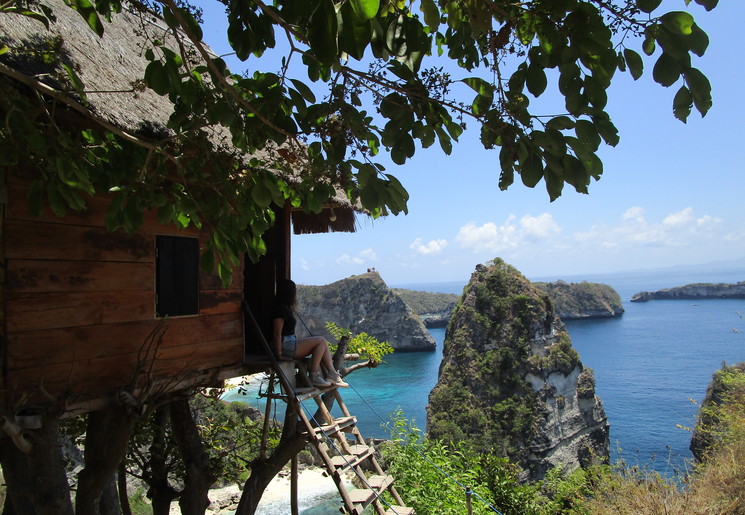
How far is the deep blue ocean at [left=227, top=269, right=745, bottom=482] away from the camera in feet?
96.3

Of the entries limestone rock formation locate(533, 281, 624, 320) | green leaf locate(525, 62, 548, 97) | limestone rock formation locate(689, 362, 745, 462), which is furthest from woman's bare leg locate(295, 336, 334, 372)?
limestone rock formation locate(533, 281, 624, 320)

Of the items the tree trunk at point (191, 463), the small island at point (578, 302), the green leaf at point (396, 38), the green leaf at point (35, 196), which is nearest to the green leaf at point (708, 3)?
the green leaf at point (396, 38)

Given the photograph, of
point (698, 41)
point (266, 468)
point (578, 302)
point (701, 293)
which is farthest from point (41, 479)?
point (701, 293)

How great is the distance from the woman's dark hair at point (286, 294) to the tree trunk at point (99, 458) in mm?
1575

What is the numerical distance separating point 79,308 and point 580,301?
74336 mm

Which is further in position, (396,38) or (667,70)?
(396,38)

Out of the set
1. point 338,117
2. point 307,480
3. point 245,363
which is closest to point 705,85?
point 338,117

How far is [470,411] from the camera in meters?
28.3

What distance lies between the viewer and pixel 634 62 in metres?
1.19

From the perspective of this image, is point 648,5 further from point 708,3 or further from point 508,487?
point 508,487

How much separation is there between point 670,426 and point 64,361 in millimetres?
35068

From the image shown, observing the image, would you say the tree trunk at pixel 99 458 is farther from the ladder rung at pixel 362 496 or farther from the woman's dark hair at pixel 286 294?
the ladder rung at pixel 362 496

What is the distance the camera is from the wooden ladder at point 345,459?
13.3ft

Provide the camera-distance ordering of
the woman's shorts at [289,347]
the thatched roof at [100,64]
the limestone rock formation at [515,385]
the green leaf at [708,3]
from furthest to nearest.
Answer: the limestone rock formation at [515,385], the woman's shorts at [289,347], the thatched roof at [100,64], the green leaf at [708,3]
